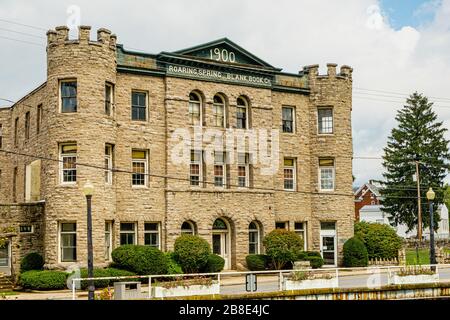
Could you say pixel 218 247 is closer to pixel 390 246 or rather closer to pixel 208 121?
pixel 208 121

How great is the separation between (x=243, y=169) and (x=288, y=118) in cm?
466

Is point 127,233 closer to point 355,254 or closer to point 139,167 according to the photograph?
point 139,167

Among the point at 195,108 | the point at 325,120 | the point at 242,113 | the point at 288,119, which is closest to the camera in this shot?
the point at 195,108

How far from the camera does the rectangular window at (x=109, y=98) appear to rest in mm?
30562

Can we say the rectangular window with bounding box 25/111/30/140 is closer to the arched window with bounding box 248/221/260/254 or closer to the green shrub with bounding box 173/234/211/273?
the green shrub with bounding box 173/234/211/273

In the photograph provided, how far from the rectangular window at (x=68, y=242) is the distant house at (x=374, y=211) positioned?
6315 centimetres

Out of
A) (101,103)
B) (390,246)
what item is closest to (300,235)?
(390,246)

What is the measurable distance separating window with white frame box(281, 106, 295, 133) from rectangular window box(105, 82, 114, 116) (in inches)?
439

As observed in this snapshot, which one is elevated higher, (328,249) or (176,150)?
(176,150)

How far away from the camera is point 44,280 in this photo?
2608 centimetres

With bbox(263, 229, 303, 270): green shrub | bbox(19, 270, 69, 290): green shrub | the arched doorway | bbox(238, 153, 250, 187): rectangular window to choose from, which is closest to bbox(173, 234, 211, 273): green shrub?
the arched doorway

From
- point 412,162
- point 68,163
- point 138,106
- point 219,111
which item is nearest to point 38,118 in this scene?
point 68,163

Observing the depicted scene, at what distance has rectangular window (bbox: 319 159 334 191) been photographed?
3806 centimetres

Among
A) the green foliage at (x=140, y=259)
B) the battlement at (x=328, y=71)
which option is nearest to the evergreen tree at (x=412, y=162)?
the battlement at (x=328, y=71)
